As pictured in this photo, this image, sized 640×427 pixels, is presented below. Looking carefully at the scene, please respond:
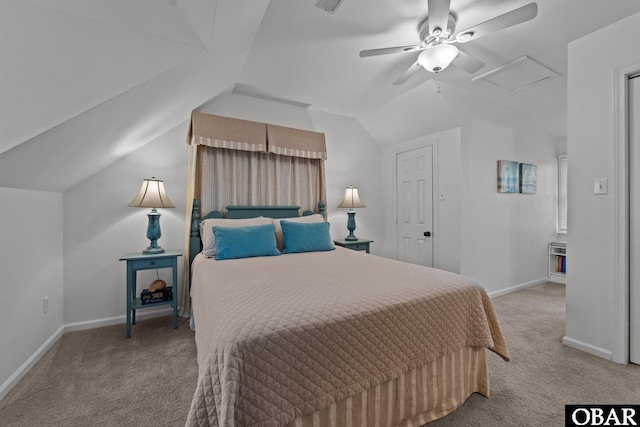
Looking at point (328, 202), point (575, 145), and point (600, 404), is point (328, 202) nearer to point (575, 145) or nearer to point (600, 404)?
point (575, 145)

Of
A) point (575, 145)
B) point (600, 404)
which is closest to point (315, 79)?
point (575, 145)

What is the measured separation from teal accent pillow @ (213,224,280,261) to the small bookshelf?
4302mm

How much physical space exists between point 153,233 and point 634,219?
13.0 feet

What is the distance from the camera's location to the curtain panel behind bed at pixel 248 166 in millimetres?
2902

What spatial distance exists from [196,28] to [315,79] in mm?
1553

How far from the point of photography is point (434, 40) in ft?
6.49

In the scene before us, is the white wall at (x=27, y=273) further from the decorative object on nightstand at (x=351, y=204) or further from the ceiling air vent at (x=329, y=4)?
the decorative object on nightstand at (x=351, y=204)

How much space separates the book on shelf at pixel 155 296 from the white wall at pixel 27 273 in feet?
2.18

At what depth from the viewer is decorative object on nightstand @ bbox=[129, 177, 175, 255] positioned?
8.31 ft

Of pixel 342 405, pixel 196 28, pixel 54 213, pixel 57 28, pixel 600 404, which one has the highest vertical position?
pixel 196 28

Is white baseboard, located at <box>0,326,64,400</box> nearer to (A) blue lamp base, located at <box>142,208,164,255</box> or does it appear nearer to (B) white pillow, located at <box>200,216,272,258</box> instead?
(A) blue lamp base, located at <box>142,208,164,255</box>

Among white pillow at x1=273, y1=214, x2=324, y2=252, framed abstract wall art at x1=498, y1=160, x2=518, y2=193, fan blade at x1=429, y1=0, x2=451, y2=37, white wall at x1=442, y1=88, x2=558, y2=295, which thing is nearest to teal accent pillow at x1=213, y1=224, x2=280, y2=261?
white pillow at x1=273, y1=214, x2=324, y2=252

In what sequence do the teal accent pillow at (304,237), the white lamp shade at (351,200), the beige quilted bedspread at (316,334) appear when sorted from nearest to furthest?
the beige quilted bedspread at (316,334)
the teal accent pillow at (304,237)
the white lamp shade at (351,200)

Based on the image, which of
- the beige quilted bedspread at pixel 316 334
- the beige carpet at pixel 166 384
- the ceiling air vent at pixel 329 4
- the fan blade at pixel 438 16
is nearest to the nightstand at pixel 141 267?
A: the beige carpet at pixel 166 384
